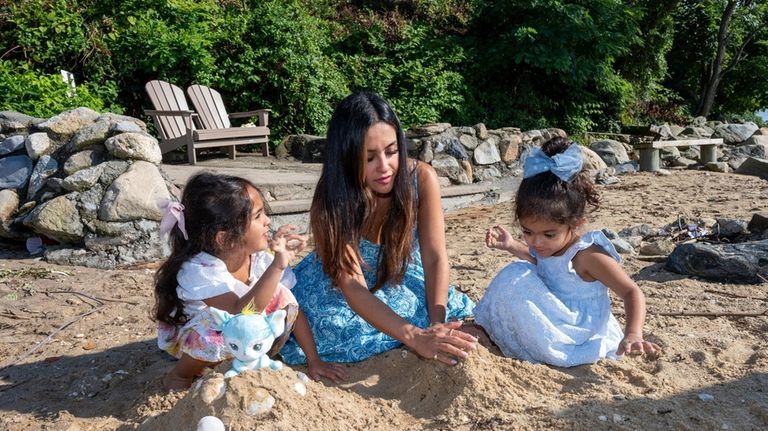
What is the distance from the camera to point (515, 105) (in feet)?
40.6

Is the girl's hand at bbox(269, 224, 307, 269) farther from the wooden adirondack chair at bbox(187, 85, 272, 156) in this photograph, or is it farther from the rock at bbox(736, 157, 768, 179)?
the rock at bbox(736, 157, 768, 179)

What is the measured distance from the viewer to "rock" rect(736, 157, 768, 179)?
9.48m

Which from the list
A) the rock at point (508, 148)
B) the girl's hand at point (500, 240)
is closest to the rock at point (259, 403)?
the girl's hand at point (500, 240)

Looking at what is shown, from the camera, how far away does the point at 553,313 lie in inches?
113

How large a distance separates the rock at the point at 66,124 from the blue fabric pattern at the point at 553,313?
395 cm

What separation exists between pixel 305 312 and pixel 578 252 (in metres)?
1.30

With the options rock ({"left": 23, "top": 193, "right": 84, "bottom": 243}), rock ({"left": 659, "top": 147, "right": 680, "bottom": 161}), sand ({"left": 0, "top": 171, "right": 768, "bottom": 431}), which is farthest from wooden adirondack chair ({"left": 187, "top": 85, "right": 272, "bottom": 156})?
rock ({"left": 659, "top": 147, "right": 680, "bottom": 161})

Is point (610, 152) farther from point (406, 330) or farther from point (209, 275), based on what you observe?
point (209, 275)

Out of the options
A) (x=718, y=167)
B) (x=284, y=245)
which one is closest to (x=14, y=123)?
(x=284, y=245)

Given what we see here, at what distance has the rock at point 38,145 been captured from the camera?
530 cm

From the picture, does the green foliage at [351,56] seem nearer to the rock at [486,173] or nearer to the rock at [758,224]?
the rock at [486,173]

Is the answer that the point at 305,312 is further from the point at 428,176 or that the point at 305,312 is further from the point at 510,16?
the point at 510,16

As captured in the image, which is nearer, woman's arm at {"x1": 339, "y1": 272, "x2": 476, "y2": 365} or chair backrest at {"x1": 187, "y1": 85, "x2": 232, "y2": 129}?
woman's arm at {"x1": 339, "y1": 272, "x2": 476, "y2": 365}

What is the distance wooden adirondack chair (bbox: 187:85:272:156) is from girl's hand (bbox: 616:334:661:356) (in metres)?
6.56
